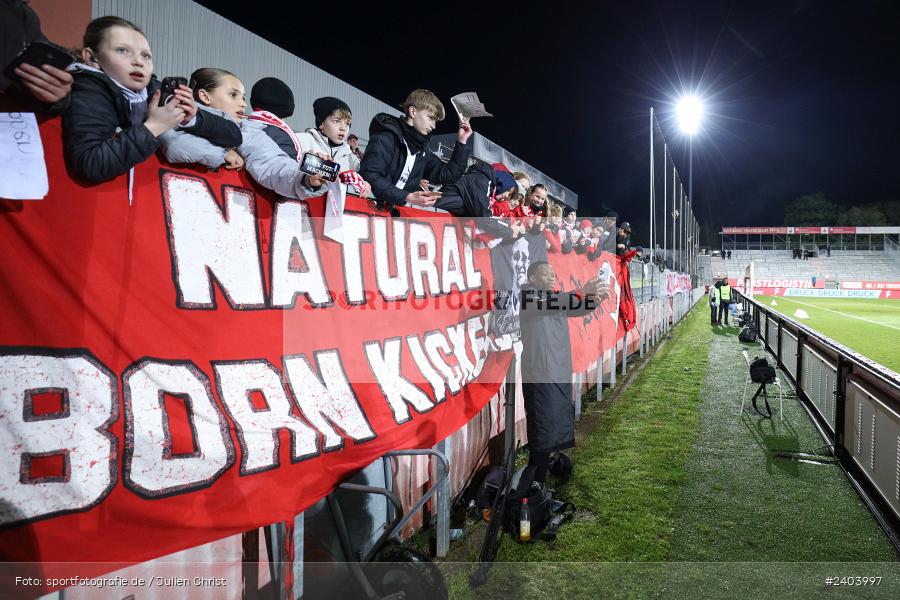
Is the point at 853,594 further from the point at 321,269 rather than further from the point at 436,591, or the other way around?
the point at 321,269

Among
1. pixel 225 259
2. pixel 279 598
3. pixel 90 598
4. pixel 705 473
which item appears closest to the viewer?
pixel 90 598

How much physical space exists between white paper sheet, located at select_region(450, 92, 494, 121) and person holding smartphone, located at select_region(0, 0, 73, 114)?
260 centimetres

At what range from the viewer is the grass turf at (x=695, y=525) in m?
3.28

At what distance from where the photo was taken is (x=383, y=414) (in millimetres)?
2646

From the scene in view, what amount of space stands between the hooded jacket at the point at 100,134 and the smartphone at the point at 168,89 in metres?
0.13

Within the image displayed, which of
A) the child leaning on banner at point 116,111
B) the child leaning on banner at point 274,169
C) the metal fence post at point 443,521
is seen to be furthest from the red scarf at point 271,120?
the metal fence post at point 443,521

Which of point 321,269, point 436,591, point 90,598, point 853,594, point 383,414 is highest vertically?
point 321,269

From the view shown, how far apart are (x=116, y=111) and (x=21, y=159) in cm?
43

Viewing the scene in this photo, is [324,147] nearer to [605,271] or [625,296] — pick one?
[605,271]

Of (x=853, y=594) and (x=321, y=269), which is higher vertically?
(x=321, y=269)

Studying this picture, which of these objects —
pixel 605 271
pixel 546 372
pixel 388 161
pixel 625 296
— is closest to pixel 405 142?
pixel 388 161

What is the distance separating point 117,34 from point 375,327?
66.6 inches

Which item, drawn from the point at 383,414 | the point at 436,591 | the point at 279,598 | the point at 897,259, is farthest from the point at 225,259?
the point at 897,259

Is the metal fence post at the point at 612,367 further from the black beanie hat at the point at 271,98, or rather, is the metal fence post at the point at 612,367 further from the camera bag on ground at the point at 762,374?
the black beanie hat at the point at 271,98
